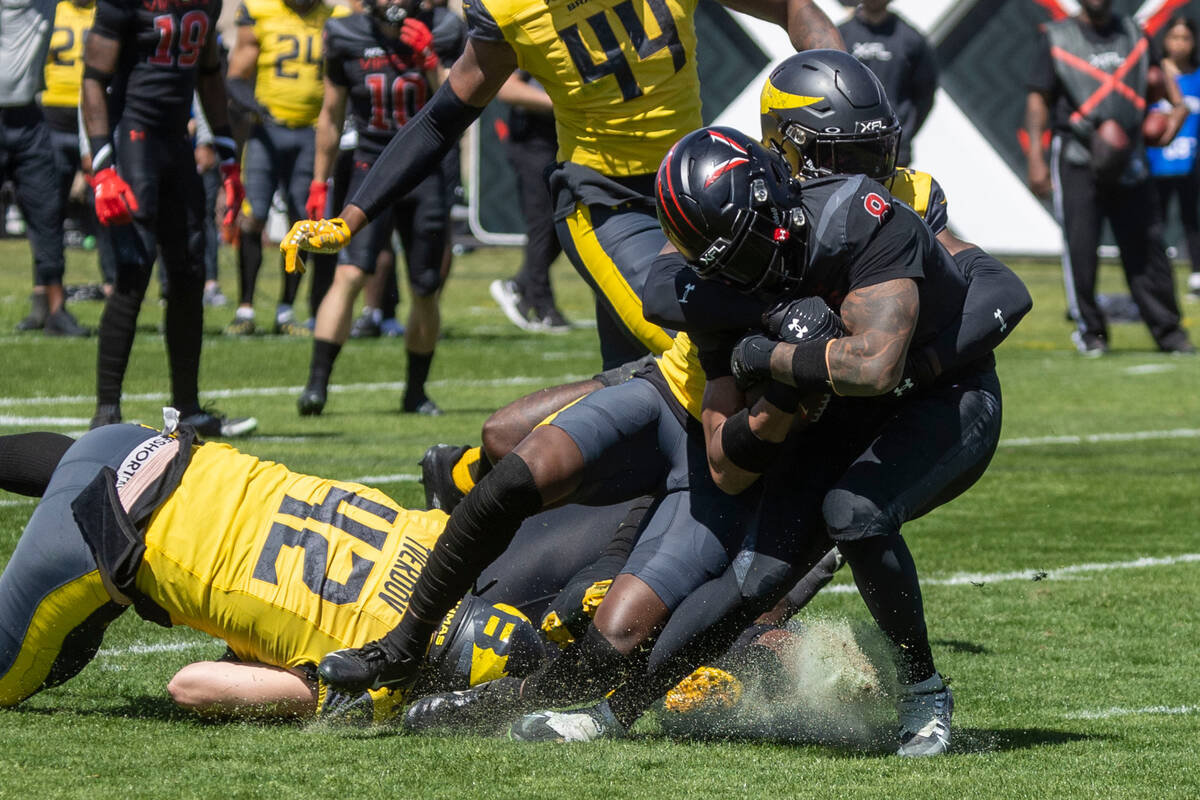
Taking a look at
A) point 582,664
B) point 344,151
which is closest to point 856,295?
point 582,664

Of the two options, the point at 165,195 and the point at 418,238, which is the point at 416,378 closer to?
the point at 418,238

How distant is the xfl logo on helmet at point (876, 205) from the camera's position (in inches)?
156

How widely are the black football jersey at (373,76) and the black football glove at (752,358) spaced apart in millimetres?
6056

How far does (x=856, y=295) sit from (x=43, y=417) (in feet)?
18.4

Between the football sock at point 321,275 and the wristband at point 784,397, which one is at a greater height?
the wristband at point 784,397

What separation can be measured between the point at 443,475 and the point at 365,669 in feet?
4.90

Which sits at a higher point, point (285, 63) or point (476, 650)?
point (476, 650)

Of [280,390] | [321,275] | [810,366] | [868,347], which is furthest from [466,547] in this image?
[321,275]

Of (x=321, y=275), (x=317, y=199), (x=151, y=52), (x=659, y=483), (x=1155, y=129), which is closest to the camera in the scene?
(x=659, y=483)

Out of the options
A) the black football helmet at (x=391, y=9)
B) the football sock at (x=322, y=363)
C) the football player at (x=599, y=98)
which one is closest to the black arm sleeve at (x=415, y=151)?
the football player at (x=599, y=98)

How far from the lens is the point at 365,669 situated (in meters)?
3.98

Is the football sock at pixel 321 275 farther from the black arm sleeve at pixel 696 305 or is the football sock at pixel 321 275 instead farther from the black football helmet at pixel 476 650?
the black arm sleeve at pixel 696 305

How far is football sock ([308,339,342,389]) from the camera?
8977 millimetres

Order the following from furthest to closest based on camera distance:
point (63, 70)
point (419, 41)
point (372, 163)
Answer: point (63, 70) → point (419, 41) → point (372, 163)
